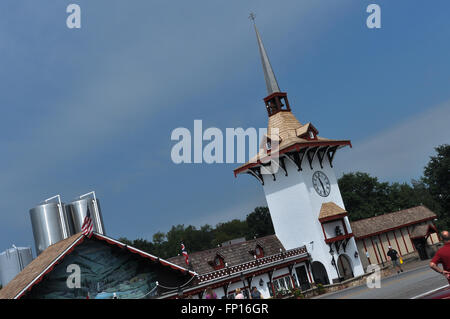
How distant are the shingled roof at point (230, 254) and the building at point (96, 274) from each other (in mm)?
5142

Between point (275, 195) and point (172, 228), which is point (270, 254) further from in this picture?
point (172, 228)

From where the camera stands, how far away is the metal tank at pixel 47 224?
37.9m

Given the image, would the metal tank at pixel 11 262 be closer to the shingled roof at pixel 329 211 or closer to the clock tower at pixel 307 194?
the clock tower at pixel 307 194

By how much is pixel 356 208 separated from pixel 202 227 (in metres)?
63.0

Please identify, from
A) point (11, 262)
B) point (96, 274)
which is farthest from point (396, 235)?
point (11, 262)

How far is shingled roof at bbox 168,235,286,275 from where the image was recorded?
3206cm

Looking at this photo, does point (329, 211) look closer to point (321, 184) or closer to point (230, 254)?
Answer: point (321, 184)

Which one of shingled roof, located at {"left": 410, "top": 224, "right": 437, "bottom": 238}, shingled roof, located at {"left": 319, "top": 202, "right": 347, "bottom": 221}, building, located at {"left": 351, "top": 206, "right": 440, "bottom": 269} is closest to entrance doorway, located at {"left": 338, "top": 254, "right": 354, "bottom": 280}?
building, located at {"left": 351, "top": 206, "right": 440, "bottom": 269}

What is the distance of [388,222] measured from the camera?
150 ft

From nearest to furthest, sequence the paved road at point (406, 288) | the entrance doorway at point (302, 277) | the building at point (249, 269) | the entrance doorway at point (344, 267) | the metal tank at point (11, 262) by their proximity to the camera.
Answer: the paved road at point (406, 288) < the building at point (249, 269) < the entrance doorway at point (302, 277) < the entrance doorway at point (344, 267) < the metal tank at point (11, 262)

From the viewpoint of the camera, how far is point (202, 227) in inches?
5256

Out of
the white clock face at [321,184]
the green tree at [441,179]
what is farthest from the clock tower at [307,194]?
the green tree at [441,179]

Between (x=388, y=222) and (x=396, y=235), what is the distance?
5.11ft
